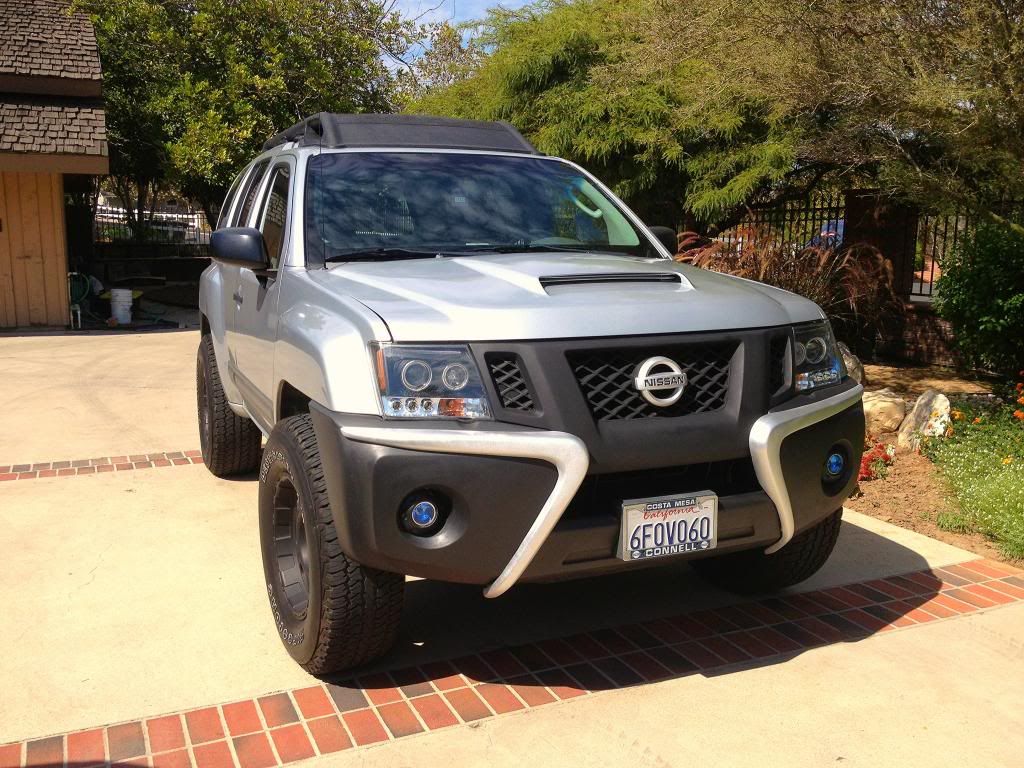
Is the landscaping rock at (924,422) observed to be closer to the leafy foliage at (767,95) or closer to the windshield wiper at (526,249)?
the leafy foliage at (767,95)

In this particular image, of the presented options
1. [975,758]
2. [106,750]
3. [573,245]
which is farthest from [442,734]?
[573,245]

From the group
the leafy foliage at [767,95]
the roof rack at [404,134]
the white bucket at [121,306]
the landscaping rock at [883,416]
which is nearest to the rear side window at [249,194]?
the roof rack at [404,134]

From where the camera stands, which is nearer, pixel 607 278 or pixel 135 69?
pixel 607 278

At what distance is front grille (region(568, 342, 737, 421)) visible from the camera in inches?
127

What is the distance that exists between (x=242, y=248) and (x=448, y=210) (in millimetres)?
918

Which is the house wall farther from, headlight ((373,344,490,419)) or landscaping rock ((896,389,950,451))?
headlight ((373,344,490,419))

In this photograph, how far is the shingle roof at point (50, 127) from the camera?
45.1 ft

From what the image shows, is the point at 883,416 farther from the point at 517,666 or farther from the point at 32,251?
the point at 32,251

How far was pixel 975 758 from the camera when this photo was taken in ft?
10.3

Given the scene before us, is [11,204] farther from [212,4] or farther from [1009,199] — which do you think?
[1009,199]

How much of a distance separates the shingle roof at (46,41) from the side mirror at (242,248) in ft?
40.5

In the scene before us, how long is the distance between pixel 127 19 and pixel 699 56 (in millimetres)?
13168

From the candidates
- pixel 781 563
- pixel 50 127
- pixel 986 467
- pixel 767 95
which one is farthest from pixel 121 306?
pixel 781 563

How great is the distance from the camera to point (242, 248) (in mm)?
4156
